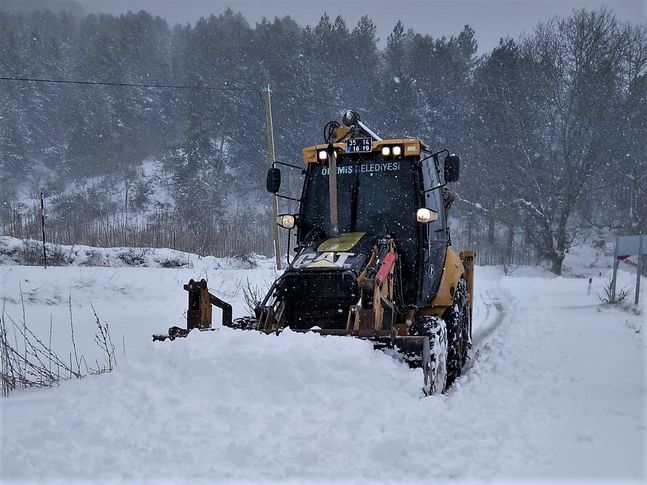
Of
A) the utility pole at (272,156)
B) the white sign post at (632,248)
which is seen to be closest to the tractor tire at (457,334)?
the white sign post at (632,248)

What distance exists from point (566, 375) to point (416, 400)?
8.47 feet

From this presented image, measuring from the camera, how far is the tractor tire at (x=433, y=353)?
422 centimetres

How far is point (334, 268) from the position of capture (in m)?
4.75

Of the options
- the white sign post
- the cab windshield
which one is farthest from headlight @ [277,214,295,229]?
the white sign post

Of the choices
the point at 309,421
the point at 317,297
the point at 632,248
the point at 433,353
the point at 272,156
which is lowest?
the point at 309,421

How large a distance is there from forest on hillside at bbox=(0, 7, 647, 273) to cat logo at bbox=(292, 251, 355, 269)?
1128 cm

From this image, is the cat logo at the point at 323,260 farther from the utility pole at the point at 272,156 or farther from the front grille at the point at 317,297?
the utility pole at the point at 272,156

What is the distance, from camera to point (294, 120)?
114 ft

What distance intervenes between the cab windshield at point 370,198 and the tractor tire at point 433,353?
112 cm

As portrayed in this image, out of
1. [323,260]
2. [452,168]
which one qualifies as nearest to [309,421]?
[323,260]

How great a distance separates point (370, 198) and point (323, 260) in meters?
1.23

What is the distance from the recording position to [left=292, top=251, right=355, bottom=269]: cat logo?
15.9 feet

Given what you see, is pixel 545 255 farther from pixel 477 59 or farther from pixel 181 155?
pixel 181 155

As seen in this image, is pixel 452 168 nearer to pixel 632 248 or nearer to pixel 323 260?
pixel 323 260
